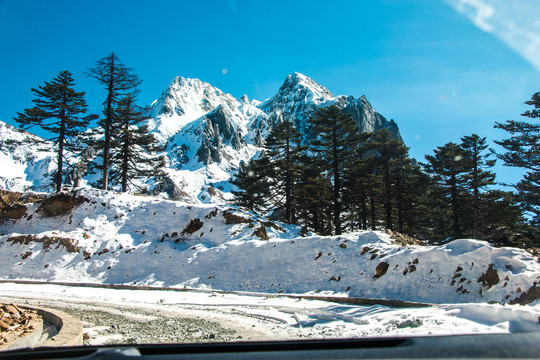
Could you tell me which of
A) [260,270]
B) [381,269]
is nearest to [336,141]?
[260,270]

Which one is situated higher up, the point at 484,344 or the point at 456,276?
the point at 484,344

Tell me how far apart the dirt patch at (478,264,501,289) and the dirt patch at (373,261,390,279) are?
13.2 feet

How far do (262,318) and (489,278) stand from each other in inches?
327

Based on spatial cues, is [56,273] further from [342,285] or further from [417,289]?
[417,289]

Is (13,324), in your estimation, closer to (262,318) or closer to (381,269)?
(262,318)

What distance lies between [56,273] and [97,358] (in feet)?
73.2

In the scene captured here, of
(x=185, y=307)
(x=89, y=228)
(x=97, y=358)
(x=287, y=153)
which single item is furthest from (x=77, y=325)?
(x=287, y=153)

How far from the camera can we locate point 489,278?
11.4 metres

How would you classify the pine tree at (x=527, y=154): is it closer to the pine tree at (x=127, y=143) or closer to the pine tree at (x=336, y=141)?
the pine tree at (x=336, y=141)

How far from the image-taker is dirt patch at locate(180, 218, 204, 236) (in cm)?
2349

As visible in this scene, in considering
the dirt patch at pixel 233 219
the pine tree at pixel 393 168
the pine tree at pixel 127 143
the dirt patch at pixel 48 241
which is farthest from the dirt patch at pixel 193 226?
the pine tree at pixel 393 168

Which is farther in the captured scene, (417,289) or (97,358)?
(417,289)

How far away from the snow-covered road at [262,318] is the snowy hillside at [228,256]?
2.95 metres

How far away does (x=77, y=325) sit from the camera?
625 cm
